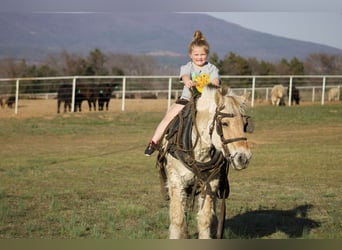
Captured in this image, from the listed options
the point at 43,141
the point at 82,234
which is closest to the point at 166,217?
the point at 82,234

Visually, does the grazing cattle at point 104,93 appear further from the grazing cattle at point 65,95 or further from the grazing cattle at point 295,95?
the grazing cattle at point 295,95

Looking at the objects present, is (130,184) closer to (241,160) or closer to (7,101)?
(241,160)

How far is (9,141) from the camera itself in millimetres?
18938

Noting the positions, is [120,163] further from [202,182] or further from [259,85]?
[259,85]

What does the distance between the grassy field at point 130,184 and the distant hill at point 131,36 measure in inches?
3093

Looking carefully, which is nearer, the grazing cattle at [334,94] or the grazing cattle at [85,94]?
the grazing cattle at [85,94]

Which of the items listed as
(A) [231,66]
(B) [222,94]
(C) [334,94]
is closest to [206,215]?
→ (B) [222,94]

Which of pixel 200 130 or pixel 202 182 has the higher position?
pixel 200 130

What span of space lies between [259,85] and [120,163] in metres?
23.6

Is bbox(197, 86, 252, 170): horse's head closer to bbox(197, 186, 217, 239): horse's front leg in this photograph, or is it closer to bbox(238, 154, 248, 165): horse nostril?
bbox(238, 154, 248, 165): horse nostril

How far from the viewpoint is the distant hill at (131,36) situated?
11819 cm

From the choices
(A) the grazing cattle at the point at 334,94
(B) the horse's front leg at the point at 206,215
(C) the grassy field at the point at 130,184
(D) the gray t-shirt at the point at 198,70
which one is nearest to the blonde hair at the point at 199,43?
(D) the gray t-shirt at the point at 198,70

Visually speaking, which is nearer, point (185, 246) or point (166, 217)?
point (185, 246)

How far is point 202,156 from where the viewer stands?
5906 millimetres
